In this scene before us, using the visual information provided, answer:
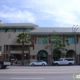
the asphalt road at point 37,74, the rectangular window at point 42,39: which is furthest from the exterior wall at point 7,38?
the asphalt road at point 37,74

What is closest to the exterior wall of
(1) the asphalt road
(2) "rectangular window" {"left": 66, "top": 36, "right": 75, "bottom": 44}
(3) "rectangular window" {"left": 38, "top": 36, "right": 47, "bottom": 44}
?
(3) "rectangular window" {"left": 38, "top": 36, "right": 47, "bottom": 44}

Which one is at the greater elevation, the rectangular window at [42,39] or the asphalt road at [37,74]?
the rectangular window at [42,39]

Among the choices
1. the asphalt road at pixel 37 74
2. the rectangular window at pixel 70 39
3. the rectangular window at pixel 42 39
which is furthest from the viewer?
the rectangular window at pixel 70 39

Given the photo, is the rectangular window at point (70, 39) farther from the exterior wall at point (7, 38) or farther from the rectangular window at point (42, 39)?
the exterior wall at point (7, 38)

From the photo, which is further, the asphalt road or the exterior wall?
the exterior wall

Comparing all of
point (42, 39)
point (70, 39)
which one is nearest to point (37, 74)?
point (42, 39)

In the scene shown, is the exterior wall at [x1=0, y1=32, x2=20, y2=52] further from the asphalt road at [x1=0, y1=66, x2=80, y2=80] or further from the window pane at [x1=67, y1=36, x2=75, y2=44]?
the asphalt road at [x1=0, y1=66, x2=80, y2=80]

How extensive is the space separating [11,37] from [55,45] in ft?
55.2

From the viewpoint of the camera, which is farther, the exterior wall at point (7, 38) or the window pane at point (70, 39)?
the exterior wall at point (7, 38)

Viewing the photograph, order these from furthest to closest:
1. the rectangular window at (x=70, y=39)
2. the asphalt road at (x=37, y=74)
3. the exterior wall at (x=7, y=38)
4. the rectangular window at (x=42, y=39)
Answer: the exterior wall at (x=7, y=38) < the rectangular window at (x=70, y=39) < the rectangular window at (x=42, y=39) < the asphalt road at (x=37, y=74)

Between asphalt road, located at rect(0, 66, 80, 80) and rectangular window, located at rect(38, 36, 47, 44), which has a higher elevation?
rectangular window, located at rect(38, 36, 47, 44)

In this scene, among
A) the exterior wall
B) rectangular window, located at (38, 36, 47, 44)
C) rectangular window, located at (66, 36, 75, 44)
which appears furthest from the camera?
the exterior wall

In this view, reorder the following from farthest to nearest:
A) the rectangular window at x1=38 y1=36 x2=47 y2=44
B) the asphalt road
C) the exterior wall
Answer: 1. the exterior wall
2. the rectangular window at x1=38 y1=36 x2=47 y2=44
3. the asphalt road

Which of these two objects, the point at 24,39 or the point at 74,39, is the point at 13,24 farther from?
the point at 74,39
